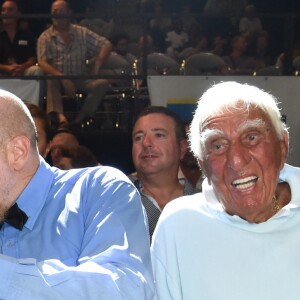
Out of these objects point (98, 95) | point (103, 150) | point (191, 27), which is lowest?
point (103, 150)

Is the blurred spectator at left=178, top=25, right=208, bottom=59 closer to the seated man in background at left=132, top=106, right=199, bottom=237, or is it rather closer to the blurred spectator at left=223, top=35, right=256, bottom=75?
the blurred spectator at left=223, top=35, right=256, bottom=75

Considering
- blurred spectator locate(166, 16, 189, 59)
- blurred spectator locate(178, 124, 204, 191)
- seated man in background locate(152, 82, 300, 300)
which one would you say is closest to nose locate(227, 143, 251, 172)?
seated man in background locate(152, 82, 300, 300)

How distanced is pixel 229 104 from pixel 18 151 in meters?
0.92

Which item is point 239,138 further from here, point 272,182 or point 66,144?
point 66,144

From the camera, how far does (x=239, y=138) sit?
103 inches

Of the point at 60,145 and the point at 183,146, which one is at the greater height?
the point at 183,146

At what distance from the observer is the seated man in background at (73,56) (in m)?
7.35

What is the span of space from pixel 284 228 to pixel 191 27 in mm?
6222

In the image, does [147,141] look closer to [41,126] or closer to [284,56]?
[41,126]

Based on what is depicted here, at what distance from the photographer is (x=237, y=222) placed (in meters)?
2.63

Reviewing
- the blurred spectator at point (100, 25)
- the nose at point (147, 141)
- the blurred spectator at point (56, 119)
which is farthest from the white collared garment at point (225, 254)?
the blurred spectator at point (100, 25)

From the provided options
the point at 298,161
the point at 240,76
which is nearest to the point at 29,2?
the point at 240,76

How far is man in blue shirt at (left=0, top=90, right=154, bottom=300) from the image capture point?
181 cm

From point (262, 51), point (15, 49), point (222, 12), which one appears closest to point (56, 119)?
point (15, 49)
